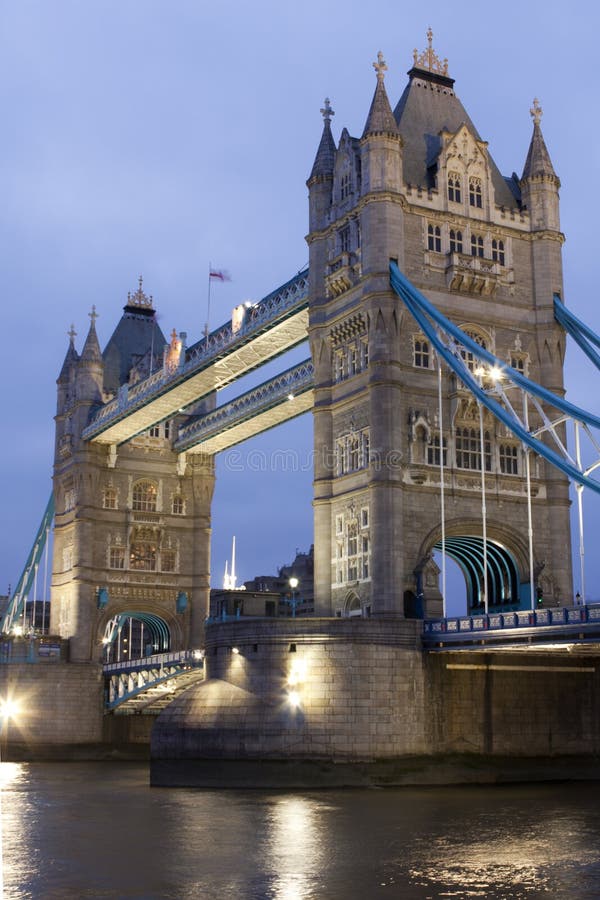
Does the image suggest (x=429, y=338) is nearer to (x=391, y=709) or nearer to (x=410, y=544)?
(x=410, y=544)

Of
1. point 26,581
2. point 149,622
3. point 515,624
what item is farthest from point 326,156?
point 26,581

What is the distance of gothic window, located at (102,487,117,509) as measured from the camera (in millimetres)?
80625

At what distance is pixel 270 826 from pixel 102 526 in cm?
4910

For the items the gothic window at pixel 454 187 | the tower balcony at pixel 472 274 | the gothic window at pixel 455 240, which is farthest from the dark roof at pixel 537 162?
the tower balcony at pixel 472 274

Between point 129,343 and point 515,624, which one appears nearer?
point 515,624

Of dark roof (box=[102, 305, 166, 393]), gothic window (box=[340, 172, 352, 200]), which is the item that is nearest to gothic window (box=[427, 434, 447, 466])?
gothic window (box=[340, 172, 352, 200])

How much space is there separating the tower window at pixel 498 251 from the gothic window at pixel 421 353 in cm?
607

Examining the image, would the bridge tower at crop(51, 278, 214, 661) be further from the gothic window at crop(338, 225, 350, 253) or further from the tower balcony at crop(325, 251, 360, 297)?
the gothic window at crop(338, 225, 350, 253)

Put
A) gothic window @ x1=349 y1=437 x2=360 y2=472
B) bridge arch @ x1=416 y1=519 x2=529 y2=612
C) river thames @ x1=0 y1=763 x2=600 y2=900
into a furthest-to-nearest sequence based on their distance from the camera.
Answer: gothic window @ x1=349 y1=437 x2=360 y2=472, bridge arch @ x1=416 y1=519 x2=529 y2=612, river thames @ x1=0 y1=763 x2=600 y2=900

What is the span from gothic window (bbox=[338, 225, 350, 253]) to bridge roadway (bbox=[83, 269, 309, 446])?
130 inches

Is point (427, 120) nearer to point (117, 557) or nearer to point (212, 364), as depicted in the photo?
point (212, 364)

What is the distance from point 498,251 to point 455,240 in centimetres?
234

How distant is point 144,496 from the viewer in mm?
82438

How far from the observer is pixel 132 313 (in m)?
87.5
